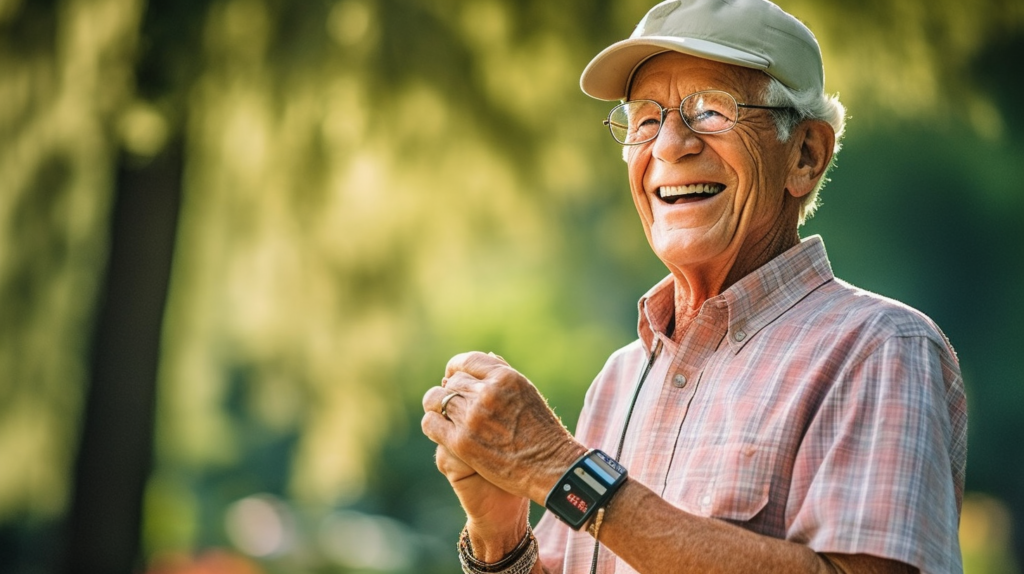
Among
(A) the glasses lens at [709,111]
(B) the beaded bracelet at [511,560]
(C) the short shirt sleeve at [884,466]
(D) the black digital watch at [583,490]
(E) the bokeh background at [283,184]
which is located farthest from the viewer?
(E) the bokeh background at [283,184]

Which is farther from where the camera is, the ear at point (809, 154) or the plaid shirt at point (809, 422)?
the ear at point (809, 154)

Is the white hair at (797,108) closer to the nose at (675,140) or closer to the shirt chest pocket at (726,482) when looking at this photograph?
the nose at (675,140)

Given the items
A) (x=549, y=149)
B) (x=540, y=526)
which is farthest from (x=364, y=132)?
(x=540, y=526)

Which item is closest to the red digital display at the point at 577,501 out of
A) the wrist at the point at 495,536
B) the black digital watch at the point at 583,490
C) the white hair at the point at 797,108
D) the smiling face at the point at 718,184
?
the black digital watch at the point at 583,490

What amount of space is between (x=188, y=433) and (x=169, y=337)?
35.1 inches

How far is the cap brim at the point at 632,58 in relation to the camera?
1719 mm

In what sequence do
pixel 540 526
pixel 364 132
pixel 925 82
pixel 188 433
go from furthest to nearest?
pixel 188 433
pixel 364 132
pixel 925 82
pixel 540 526

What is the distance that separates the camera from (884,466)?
141 centimetres

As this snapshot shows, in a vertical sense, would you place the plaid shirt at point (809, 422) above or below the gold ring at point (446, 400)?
below

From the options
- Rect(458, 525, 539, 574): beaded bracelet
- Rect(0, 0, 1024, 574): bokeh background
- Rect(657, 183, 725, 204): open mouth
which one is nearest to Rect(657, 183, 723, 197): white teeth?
Rect(657, 183, 725, 204): open mouth

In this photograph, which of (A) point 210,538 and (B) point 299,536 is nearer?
(B) point 299,536

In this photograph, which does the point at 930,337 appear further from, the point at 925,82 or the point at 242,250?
the point at 242,250

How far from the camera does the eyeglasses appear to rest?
1.78m

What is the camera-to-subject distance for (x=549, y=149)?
4.83 meters
